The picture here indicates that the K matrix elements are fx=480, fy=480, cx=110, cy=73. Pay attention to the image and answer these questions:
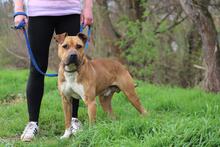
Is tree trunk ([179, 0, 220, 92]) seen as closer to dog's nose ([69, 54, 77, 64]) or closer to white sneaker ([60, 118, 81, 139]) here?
white sneaker ([60, 118, 81, 139])

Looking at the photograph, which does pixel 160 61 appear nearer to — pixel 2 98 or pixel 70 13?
pixel 2 98

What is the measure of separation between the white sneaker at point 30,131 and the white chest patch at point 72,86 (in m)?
0.59

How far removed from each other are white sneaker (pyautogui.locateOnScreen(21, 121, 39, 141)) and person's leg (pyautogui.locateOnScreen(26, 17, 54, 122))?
91 mm

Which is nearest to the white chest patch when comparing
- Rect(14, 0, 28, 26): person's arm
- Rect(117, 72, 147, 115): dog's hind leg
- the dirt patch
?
Rect(14, 0, 28, 26): person's arm

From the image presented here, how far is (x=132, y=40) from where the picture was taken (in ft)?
47.3

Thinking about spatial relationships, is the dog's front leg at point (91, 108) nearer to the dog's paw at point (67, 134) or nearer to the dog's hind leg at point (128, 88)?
the dog's paw at point (67, 134)

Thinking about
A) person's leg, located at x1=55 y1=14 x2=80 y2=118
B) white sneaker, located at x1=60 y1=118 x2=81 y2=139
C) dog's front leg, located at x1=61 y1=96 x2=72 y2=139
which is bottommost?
white sneaker, located at x1=60 y1=118 x2=81 y2=139

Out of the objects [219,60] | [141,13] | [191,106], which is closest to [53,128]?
[191,106]

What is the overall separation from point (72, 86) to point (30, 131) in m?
0.77

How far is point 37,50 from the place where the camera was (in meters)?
5.77

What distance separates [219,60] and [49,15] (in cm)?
457

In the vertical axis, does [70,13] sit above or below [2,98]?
above

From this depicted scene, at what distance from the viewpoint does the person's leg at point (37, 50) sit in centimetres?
569

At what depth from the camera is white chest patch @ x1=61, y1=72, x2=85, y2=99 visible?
5.67 m
